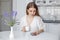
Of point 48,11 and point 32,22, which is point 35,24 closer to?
point 32,22

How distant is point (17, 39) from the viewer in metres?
1.89

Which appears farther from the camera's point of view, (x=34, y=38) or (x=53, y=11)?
(x=53, y=11)

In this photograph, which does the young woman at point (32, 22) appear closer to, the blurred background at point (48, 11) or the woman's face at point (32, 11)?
the woman's face at point (32, 11)

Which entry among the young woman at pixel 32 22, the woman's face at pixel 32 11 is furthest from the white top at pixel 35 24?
the woman's face at pixel 32 11

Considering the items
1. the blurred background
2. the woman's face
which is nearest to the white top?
the woman's face

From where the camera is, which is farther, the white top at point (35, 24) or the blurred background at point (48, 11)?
the blurred background at point (48, 11)

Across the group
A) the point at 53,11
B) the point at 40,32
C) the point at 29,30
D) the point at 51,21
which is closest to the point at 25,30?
the point at 29,30

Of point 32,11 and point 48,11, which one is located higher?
point 32,11

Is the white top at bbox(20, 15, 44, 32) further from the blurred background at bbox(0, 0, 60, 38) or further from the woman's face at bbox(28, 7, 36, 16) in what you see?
the blurred background at bbox(0, 0, 60, 38)

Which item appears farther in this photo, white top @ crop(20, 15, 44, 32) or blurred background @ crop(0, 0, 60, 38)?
blurred background @ crop(0, 0, 60, 38)

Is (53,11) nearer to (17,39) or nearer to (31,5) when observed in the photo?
(31,5)

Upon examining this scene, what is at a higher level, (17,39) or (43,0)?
(43,0)

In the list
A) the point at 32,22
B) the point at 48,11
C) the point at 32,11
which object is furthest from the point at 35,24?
the point at 48,11

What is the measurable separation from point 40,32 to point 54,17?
5.89ft
